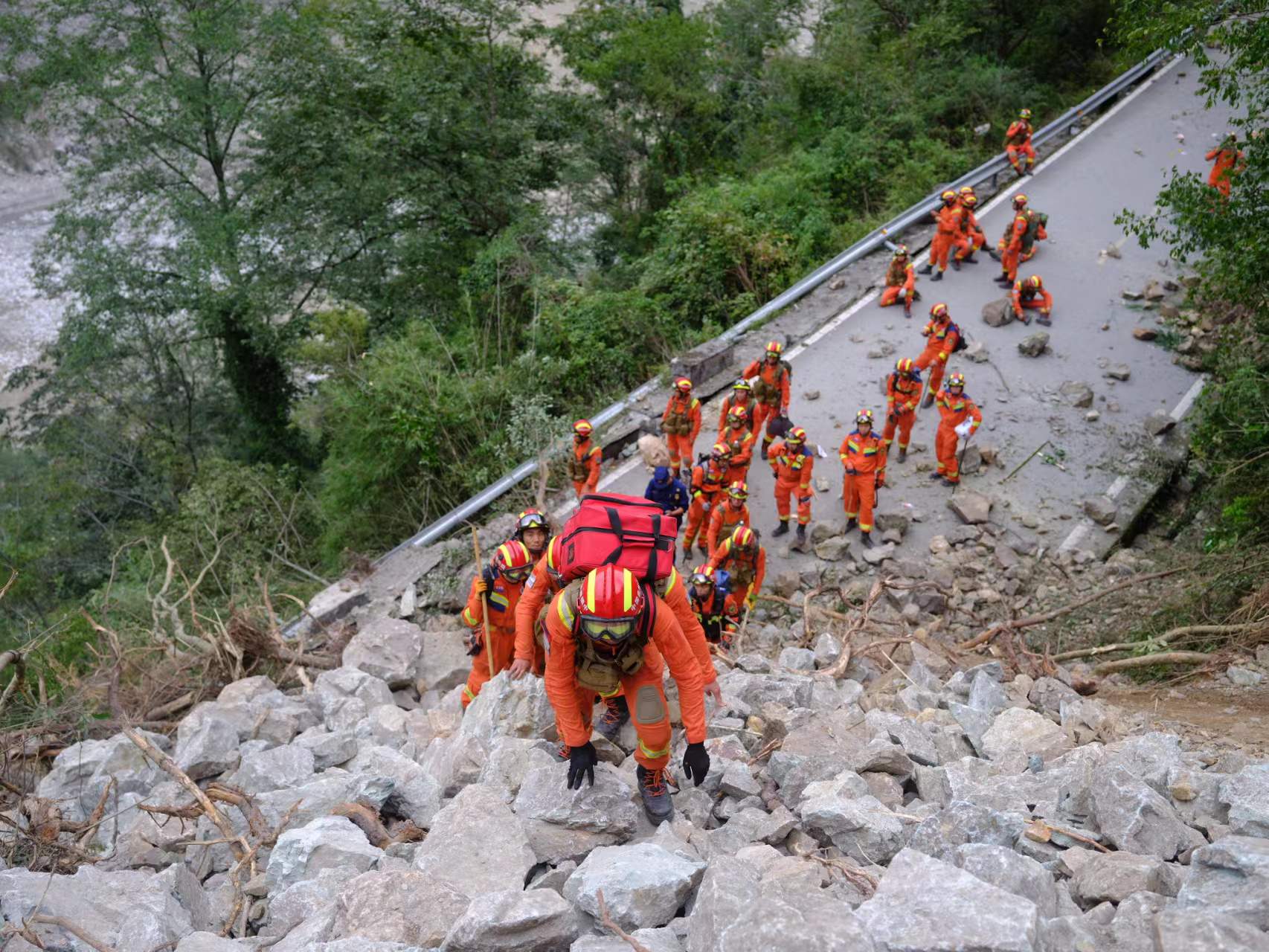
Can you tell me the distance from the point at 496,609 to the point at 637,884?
3.37m

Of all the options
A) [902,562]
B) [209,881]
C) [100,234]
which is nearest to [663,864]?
[209,881]

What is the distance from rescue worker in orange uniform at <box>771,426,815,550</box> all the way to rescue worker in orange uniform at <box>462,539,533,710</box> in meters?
3.90

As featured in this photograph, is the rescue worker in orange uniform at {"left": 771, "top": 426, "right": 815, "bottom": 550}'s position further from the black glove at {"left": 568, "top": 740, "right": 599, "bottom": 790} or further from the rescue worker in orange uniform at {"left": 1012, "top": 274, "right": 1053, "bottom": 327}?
the black glove at {"left": 568, "top": 740, "right": 599, "bottom": 790}

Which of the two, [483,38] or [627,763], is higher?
[483,38]

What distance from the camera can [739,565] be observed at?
847cm

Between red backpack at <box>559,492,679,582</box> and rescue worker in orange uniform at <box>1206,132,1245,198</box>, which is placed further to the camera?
rescue worker in orange uniform at <box>1206,132,1245,198</box>

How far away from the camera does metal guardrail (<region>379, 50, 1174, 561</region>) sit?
1105cm

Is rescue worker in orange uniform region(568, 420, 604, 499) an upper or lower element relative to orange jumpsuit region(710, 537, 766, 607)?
upper

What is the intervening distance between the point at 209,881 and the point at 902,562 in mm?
7099

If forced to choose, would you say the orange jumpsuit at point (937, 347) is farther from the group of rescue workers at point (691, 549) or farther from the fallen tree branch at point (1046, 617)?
the fallen tree branch at point (1046, 617)

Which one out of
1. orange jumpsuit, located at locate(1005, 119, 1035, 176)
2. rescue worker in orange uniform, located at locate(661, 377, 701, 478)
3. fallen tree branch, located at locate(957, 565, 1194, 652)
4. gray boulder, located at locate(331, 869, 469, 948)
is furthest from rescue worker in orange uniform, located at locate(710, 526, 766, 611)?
orange jumpsuit, located at locate(1005, 119, 1035, 176)

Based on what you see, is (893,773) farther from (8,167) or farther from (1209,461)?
(8,167)

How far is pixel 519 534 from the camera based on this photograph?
663cm

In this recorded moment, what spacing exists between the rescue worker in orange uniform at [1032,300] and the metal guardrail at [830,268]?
260 cm
